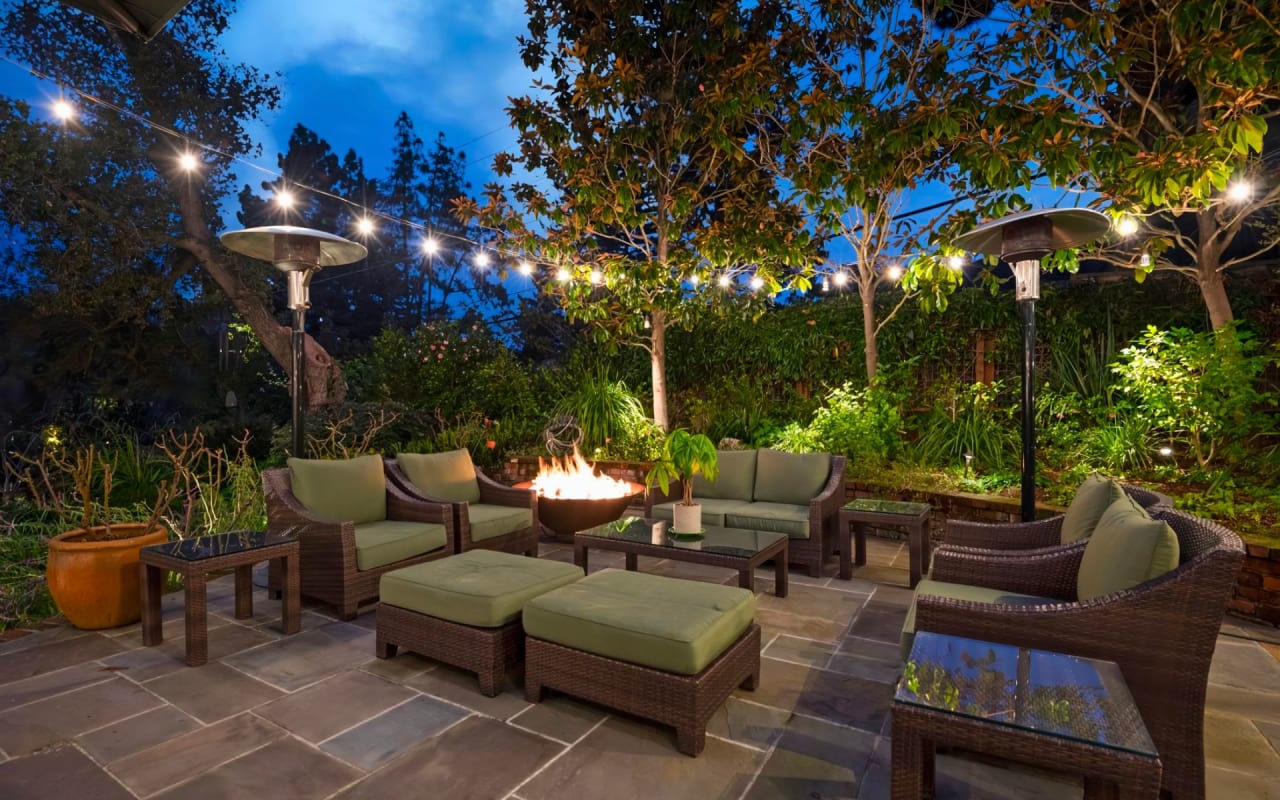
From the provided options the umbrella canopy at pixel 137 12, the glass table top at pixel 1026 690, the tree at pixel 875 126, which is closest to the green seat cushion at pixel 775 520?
the tree at pixel 875 126

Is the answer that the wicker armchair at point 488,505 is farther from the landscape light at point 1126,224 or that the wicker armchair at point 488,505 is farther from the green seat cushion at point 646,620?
the landscape light at point 1126,224

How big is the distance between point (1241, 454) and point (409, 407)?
806cm

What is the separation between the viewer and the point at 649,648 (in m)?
2.42

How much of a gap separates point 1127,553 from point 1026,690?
722 millimetres

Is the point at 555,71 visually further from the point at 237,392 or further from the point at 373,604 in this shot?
the point at 237,392

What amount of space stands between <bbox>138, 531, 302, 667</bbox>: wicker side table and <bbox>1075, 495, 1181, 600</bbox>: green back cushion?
364cm

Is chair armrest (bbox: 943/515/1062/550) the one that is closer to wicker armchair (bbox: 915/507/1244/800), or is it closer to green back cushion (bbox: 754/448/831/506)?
wicker armchair (bbox: 915/507/1244/800)

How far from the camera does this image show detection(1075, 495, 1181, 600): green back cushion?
6.65ft

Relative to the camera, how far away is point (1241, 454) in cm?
454

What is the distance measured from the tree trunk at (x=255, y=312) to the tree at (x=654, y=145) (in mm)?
3580

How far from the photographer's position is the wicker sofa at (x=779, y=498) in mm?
4570

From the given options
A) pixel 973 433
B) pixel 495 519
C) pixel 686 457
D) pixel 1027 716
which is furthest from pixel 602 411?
pixel 1027 716

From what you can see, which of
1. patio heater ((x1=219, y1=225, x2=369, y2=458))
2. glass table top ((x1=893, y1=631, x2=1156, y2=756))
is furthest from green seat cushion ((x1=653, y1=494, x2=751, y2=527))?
glass table top ((x1=893, y1=631, x2=1156, y2=756))

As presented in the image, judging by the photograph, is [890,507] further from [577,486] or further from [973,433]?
[577,486]
